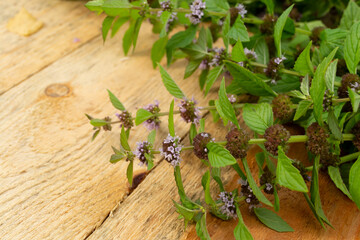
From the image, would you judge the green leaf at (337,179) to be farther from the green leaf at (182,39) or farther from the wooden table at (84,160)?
the green leaf at (182,39)

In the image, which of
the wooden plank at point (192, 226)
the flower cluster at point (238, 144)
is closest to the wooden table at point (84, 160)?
the wooden plank at point (192, 226)

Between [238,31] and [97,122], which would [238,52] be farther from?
[97,122]

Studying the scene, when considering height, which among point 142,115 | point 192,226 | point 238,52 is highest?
point 238,52

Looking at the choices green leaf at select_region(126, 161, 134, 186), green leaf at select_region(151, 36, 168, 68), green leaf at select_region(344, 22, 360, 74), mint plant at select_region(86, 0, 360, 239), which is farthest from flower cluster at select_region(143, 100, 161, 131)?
green leaf at select_region(344, 22, 360, 74)

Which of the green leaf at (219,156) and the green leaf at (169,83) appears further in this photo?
the green leaf at (169,83)

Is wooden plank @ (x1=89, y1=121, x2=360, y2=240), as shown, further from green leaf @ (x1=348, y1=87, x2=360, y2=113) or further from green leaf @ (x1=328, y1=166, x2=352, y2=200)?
green leaf @ (x1=348, y1=87, x2=360, y2=113)

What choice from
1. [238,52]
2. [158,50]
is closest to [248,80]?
[238,52]

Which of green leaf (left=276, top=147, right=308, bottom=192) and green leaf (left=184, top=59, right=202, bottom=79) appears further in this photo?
green leaf (left=184, top=59, right=202, bottom=79)
